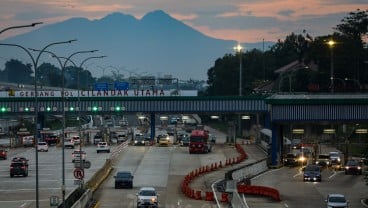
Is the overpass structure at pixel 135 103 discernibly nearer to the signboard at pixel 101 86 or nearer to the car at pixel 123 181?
the signboard at pixel 101 86

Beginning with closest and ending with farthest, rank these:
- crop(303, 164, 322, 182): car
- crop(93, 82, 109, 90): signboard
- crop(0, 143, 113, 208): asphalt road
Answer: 1. crop(0, 143, 113, 208): asphalt road
2. crop(303, 164, 322, 182): car
3. crop(93, 82, 109, 90): signboard

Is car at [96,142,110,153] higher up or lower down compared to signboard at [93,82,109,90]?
lower down

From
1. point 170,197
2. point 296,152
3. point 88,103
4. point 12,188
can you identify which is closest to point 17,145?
point 88,103

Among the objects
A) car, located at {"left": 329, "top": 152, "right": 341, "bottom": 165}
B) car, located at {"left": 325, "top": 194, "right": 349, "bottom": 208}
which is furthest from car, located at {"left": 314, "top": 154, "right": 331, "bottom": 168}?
car, located at {"left": 325, "top": 194, "right": 349, "bottom": 208}

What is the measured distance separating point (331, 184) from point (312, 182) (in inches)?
93.2

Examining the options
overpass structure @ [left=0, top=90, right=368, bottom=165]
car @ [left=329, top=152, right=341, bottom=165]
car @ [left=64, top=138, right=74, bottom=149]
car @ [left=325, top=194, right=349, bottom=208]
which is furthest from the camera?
overpass structure @ [left=0, top=90, right=368, bottom=165]

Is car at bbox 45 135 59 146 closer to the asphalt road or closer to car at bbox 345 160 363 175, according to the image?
the asphalt road

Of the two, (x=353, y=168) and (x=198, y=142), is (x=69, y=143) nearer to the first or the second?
(x=198, y=142)

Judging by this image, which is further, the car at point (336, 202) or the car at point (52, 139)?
the car at point (52, 139)

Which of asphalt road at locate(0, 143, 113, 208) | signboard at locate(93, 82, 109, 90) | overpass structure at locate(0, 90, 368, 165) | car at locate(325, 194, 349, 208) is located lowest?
asphalt road at locate(0, 143, 113, 208)

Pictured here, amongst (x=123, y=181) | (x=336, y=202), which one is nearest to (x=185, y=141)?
(x=123, y=181)

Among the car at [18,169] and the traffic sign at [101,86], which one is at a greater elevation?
the traffic sign at [101,86]

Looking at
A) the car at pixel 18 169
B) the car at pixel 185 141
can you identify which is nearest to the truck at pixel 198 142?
the car at pixel 185 141

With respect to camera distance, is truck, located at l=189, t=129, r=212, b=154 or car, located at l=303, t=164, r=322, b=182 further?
truck, located at l=189, t=129, r=212, b=154
